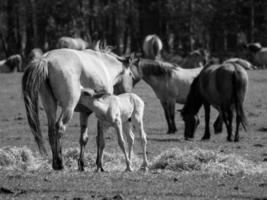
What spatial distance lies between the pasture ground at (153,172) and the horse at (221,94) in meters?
0.44

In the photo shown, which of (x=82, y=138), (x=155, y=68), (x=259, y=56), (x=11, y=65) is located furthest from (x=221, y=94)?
(x=11, y=65)

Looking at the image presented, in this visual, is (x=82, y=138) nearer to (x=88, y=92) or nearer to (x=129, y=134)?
(x=129, y=134)

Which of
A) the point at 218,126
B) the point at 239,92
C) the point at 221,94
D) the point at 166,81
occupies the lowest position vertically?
the point at 218,126

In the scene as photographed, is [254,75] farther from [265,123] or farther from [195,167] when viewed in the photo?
[195,167]

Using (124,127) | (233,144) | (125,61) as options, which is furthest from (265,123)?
(124,127)

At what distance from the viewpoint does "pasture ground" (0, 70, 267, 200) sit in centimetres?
954

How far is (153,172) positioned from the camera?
38.3 feet

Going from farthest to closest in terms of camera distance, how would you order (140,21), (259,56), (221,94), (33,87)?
(140,21) < (259,56) < (221,94) < (33,87)

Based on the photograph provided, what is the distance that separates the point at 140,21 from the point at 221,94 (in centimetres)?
3324

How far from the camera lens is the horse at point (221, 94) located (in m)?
18.0

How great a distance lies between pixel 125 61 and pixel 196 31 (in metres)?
35.8

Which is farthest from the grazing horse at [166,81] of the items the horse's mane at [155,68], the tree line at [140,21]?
the tree line at [140,21]

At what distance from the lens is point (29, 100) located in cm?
1190

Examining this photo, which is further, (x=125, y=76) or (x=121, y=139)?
(x=125, y=76)
